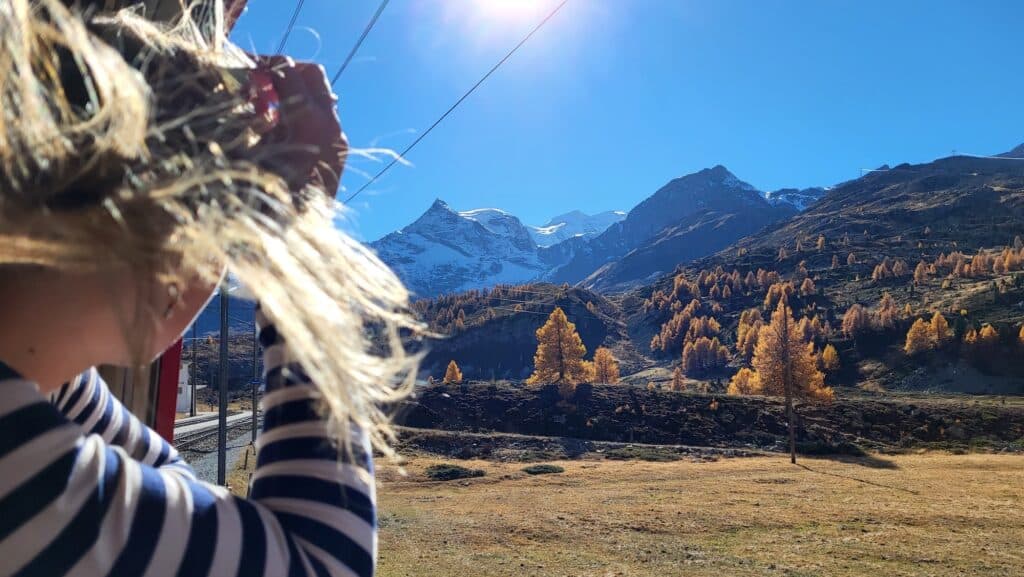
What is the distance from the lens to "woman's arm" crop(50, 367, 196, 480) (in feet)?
3.74

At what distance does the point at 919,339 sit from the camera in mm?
102188

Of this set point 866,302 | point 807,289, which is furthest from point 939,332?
point 807,289

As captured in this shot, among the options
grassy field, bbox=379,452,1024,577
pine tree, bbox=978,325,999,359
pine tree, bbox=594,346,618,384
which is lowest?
grassy field, bbox=379,452,1024,577

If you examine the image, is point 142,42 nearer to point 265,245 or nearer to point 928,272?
point 265,245

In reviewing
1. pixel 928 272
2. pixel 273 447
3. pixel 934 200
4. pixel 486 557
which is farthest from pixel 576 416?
pixel 934 200

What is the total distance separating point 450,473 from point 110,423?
105 feet

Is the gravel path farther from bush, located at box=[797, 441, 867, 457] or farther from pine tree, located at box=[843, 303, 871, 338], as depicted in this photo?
pine tree, located at box=[843, 303, 871, 338]

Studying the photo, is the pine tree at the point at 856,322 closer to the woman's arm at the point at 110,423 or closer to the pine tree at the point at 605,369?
the pine tree at the point at 605,369

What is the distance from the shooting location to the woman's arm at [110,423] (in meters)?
1.14

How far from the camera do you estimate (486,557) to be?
15.2m

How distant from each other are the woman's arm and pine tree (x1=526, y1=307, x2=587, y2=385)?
67.1 m

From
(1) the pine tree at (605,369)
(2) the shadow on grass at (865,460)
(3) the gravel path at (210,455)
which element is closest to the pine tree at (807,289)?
(1) the pine tree at (605,369)

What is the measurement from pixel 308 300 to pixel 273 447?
9.6 inches

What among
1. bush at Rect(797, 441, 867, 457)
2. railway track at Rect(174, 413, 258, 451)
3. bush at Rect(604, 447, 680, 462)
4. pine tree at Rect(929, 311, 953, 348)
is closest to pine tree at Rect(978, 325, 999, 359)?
pine tree at Rect(929, 311, 953, 348)
